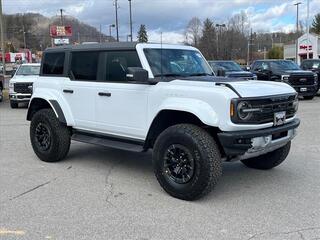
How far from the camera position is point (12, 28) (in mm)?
101812

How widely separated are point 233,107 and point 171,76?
1.41 meters

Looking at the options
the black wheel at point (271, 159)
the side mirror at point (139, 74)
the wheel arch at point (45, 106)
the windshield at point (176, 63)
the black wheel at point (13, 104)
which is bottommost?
the black wheel at point (271, 159)

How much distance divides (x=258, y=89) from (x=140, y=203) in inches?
79.9

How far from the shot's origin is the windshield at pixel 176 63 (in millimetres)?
6336

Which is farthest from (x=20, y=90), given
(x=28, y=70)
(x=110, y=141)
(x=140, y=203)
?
(x=140, y=203)

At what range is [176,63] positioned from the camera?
6617 mm

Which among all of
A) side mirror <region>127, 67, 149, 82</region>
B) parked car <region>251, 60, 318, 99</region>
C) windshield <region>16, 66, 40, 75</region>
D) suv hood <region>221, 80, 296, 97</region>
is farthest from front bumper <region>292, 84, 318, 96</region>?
side mirror <region>127, 67, 149, 82</region>

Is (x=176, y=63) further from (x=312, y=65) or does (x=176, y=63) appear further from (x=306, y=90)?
(x=312, y=65)

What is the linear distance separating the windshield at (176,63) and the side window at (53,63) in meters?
1.86

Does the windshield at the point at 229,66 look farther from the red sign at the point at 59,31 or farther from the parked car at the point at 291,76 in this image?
the red sign at the point at 59,31

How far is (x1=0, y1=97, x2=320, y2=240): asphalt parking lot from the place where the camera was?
4559 mm

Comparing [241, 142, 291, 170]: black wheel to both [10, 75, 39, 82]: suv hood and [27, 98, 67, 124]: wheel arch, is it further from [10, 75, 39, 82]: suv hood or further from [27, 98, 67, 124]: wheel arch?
[10, 75, 39, 82]: suv hood

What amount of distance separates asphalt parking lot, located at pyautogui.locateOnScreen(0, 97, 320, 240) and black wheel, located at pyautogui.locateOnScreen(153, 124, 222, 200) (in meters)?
0.18

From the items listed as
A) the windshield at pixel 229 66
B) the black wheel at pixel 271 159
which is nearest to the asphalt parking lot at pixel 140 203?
the black wheel at pixel 271 159
